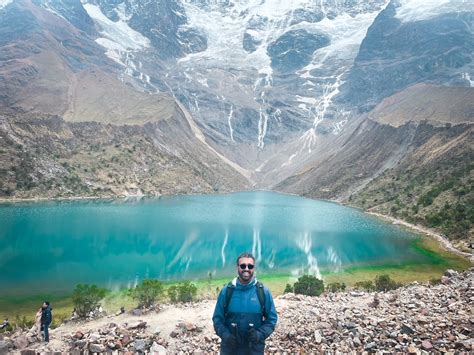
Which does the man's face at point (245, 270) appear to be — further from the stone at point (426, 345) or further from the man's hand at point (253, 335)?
the stone at point (426, 345)

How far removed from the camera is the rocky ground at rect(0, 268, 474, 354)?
46.3 ft

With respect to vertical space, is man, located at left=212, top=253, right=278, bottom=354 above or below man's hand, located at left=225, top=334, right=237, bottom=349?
above

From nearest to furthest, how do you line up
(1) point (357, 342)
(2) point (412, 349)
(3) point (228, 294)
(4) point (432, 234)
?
(3) point (228, 294) → (2) point (412, 349) → (1) point (357, 342) → (4) point (432, 234)

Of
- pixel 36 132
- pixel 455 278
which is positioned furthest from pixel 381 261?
pixel 36 132

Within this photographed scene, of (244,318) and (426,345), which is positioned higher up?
(244,318)

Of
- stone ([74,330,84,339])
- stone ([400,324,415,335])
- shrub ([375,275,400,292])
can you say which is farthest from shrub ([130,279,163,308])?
shrub ([375,275,400,292])

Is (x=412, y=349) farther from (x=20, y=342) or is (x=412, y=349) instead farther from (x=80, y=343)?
(x=20, y=342)

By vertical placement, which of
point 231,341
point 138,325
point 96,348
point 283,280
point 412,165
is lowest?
point 96,348

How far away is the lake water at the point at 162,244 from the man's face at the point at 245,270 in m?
26.5

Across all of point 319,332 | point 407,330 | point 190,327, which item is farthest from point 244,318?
point 190,327

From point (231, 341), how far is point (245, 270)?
1302 millimetres

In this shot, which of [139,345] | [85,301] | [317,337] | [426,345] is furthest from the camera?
[85,301]

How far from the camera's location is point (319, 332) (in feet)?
51.1

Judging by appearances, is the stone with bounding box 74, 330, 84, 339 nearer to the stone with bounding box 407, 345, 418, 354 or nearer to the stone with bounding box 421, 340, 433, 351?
the stone with bounding box 407, 345, 418, 354
